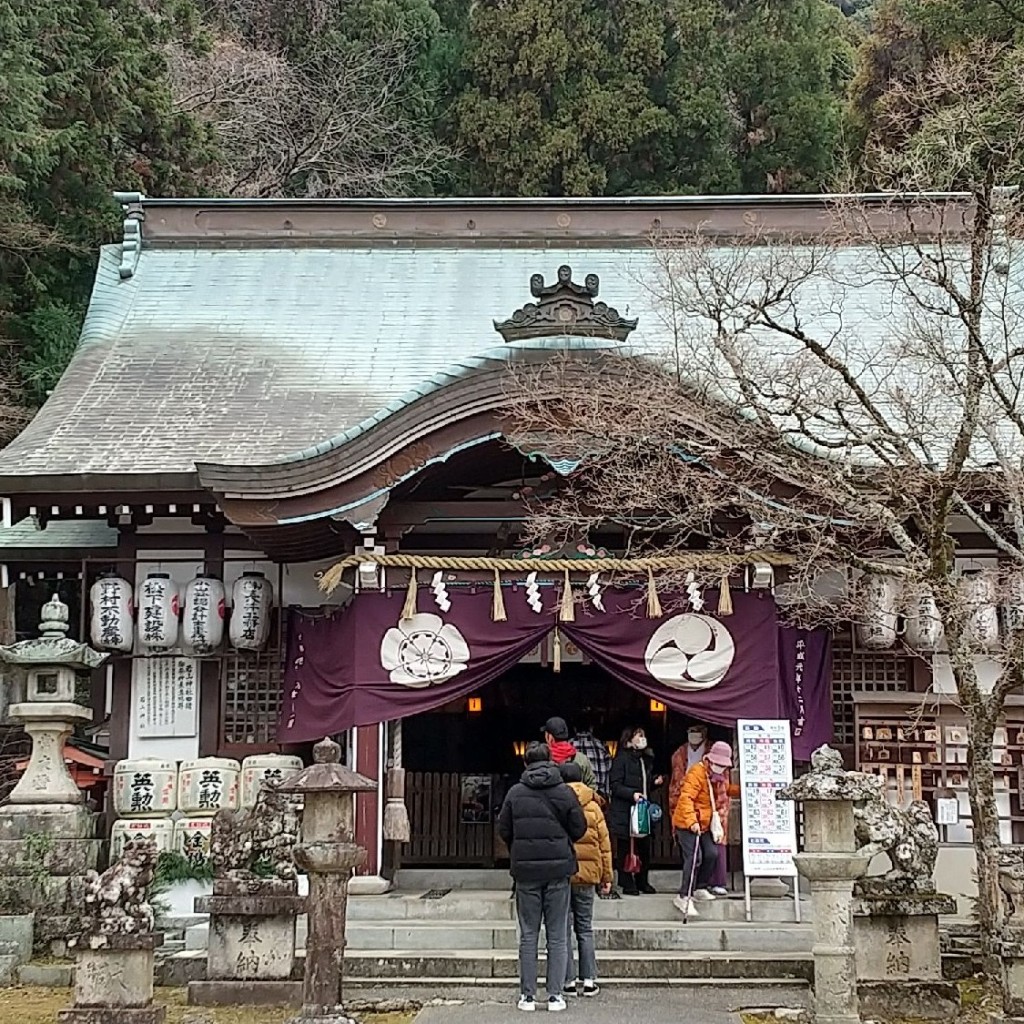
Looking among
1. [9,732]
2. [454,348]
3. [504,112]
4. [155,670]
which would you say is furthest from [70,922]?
[504,112]

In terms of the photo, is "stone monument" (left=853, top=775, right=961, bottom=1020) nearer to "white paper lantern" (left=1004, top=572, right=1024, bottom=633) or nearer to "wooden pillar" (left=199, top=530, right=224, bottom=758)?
"white paper lantern" (left=1004, top=572, right=1024, bottom=633)

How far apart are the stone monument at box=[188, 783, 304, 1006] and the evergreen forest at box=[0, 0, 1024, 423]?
12.7m

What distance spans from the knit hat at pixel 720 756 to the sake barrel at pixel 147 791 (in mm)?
4837

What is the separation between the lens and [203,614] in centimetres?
1221

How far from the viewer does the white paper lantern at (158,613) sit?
12203 millimetres

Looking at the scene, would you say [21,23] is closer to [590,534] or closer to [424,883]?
[590,534]

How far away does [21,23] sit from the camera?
16.6 m

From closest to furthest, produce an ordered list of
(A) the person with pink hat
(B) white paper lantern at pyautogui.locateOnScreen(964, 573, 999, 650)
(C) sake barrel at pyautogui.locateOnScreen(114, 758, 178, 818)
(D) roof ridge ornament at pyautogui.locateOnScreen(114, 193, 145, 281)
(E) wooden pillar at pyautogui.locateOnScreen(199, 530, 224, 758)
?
(A) the person with pink hat, (B) white paper lantern at pyautogui.locateOnScreen(964, 573, 999, 650), (C) sake barrel at pyautogui.locateOnScreen(114, 758, 178, 818), (E) wooden pillar at pyautogui.locateOnScreen(199, 530, 224, 758), (D) roof ridge ornament at pyautogui.locateOnScreen(114, 193, 145, 281)

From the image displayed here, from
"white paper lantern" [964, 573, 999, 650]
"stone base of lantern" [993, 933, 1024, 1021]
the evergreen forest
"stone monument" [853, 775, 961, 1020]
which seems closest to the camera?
"stone base of lantern" [993, 933, 1024, 1021]

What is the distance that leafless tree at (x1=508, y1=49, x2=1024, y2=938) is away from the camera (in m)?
8.65

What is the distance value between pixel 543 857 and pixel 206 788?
15.7 feet

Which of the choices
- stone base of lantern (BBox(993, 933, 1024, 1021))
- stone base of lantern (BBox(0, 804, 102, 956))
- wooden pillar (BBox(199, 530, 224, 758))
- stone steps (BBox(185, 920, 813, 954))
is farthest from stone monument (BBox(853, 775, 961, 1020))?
wooden pillar (BBox(199, 530, 224, 758))

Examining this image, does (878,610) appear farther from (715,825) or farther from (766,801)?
(715,825)

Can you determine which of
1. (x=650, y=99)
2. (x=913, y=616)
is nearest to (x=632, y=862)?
(x=913, y=616)
